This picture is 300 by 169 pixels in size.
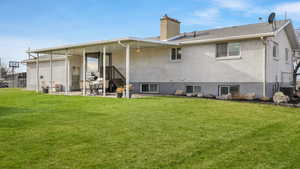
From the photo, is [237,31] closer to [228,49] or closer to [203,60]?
[228,49]

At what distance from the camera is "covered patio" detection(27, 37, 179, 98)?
42.0 feet

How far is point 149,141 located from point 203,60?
10.00 meters

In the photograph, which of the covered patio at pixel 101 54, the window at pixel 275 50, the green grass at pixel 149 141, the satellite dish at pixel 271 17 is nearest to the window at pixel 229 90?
the window at pixel 275 50

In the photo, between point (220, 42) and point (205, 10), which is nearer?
point (220, 42)

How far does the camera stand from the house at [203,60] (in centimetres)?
1252

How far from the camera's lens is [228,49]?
13305 mm

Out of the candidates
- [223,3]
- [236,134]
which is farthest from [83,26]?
[236,134]

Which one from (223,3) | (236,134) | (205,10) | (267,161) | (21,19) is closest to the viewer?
(267,161)

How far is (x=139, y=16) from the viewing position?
20188 mm

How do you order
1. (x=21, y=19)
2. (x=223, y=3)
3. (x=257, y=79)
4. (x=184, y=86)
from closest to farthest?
1. (x=257, y=79)
2. (x=184, y=86)
3. (x=223, y=3)
4. (x=21, y=19)

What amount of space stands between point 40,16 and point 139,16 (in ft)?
23.2

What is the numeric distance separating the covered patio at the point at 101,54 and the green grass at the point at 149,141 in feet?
19.7

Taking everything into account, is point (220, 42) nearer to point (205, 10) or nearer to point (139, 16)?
point (205, 10)

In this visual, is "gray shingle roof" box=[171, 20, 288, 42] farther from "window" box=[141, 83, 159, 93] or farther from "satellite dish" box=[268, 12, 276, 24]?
"window" box=[141, 83, 159, 93]
